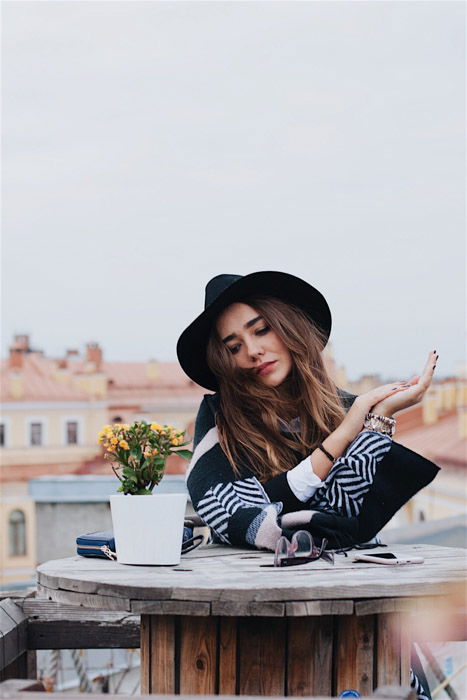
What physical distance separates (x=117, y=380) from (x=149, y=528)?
39551 millimetres

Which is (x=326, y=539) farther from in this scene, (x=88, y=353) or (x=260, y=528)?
(x=88, y=353)

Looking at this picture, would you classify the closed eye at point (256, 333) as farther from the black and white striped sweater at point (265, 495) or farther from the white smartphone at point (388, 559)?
the white smartphone at point (388, 559)

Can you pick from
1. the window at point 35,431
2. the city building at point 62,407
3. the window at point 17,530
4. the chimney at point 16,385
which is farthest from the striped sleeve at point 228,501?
the chimney at point 16,385

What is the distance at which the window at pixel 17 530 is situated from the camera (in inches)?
1537

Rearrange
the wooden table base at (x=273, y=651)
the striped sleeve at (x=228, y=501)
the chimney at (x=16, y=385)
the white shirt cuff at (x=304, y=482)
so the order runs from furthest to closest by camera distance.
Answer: the chimney at (x=16, y=385) < the white shirt cuff at (x=304, y=482) < the striped sleeve at (x=228, y=501) < the wooden table base at (x=273, y=651)

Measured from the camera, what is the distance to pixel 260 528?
2605 millimetres

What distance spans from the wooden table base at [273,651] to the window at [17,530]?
37997 millimetres

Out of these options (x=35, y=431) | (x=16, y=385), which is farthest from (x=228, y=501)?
(x=16, y=385)

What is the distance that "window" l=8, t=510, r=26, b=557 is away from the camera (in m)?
39.0

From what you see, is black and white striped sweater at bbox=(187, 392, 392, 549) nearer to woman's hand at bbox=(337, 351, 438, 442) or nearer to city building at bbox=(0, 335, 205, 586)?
woman's hand at bbox=(337, 351, 438, 442)

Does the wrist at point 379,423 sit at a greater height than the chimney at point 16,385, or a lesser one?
greater

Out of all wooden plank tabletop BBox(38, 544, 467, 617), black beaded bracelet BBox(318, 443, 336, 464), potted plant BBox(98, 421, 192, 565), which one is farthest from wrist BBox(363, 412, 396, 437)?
potted plant BBox(98, 421, 192, 565)

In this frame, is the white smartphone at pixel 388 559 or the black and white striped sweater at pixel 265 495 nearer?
the white smartphone at pixel 388 559

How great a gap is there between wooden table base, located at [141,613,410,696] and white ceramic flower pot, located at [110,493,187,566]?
18cm
